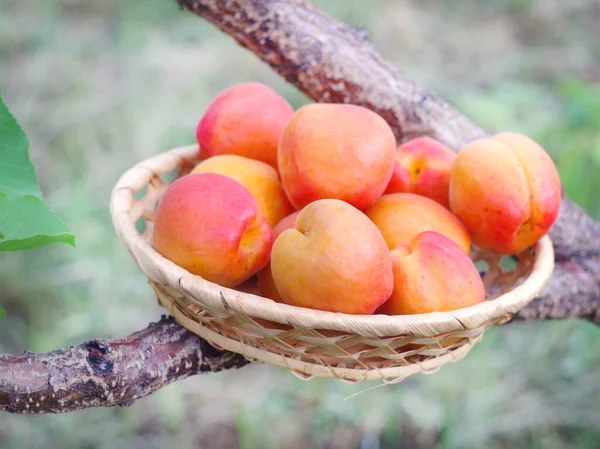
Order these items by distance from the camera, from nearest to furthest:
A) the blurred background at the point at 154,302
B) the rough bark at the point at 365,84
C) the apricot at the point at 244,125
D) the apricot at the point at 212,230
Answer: the apricot at the point at 212,230 → the apricot at the point at 244,125 → the rough bark at the point at 365,84 → the blurred background at the point at 154,302

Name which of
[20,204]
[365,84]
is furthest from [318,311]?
[365,84]

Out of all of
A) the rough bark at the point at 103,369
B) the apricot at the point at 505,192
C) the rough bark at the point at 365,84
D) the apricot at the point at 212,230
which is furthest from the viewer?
the rough bark at the point at 365,84

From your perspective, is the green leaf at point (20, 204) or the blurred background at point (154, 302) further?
the blurred background at point (154, 302)

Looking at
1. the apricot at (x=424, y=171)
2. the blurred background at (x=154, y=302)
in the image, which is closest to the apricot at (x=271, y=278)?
the apricot at (x=424, y=171)

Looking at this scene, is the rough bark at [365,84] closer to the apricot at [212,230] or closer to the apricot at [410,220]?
the apricot at [410,220]

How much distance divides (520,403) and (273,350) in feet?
3.96

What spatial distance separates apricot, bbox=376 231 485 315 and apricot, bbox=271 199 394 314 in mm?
49

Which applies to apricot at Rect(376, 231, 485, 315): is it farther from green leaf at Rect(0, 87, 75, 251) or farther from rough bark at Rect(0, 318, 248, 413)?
green leaf at Rect(0, 87, 75, 251)

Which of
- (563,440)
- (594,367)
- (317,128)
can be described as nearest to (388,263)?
(317,128)

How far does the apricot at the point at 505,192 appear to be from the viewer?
34.9 inches

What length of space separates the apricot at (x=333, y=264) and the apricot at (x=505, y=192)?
0.24m

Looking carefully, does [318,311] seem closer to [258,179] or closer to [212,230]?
[212,230]

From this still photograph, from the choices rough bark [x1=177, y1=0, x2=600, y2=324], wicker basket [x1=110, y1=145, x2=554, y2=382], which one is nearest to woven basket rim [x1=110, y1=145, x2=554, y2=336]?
wicker basket [x1=110, y1=145, x2=554, y2=382]

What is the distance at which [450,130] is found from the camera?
1148mm
